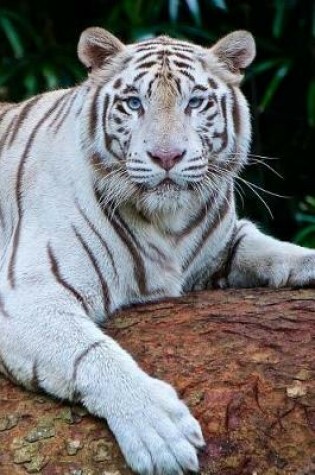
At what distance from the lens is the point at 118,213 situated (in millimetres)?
3021

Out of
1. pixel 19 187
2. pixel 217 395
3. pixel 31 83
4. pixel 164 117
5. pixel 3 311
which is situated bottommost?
pixel 217 395

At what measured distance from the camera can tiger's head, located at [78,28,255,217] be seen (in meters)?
2.82

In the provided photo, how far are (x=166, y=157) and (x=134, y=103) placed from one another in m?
0.28

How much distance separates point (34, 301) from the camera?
283cm

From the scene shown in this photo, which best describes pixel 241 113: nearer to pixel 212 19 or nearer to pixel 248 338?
pixel 248 338

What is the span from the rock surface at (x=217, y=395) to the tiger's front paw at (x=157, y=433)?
0.05 meters

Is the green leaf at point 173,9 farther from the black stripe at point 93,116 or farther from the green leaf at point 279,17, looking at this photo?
the black stripe at point 93,116

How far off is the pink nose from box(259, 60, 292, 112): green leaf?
110 inches

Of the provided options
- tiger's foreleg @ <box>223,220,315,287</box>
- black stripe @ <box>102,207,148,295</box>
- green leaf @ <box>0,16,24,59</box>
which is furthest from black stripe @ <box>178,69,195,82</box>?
green leaf @ <box>0,16,24,59</box>

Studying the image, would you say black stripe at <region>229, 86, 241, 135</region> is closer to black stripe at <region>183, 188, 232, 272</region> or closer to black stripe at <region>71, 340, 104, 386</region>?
black stripe at <region>183, 188, 232, 272</region>

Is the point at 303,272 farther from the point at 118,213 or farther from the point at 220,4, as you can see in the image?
the point at 220,4

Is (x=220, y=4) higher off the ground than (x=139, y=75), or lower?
lower

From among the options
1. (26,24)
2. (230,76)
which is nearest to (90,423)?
(230,76)

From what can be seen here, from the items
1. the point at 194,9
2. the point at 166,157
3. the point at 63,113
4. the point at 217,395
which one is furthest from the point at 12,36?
the point at 217,395
